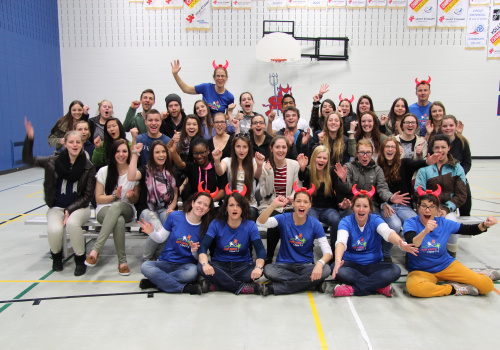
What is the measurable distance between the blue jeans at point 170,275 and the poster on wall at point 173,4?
26.7 feet

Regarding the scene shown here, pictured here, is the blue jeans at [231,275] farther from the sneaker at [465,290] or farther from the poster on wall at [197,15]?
the poster on wall at [197,15]

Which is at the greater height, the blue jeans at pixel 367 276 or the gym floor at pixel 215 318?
the blue jeans at pixel 367 276

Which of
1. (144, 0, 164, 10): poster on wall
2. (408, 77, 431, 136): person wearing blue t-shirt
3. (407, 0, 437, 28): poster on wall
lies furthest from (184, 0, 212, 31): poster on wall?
(408, 77, 431, 136): person wearing blue t-shirt

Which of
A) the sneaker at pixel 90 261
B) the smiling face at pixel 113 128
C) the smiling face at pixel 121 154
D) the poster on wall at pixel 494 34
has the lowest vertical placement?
the sneaker at pixel 90 261

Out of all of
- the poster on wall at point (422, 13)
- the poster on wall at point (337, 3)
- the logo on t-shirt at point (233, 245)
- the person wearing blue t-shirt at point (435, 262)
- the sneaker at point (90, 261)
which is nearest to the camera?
the person wearing blue t-shirt at point (435, 262)

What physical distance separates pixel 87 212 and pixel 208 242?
137 centimetres

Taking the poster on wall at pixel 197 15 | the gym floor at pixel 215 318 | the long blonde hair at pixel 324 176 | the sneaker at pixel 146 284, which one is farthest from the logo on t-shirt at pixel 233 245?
the poster on wall at pixel 197 15

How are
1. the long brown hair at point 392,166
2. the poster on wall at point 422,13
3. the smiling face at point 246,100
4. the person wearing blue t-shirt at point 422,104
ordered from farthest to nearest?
the poster on wall at point 422,13 < the person wearing blue t-shirt at point 422,104 < the smiling face at point 246,100 < the long brown hair at point 392,166

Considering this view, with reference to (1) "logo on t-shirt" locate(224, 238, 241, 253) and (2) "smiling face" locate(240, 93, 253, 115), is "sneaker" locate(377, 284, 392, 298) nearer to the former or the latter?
(1) "logo on t-shirt" locate(224, 238, 241, 253)

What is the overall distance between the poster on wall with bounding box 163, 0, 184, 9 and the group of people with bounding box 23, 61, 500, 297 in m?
5.59

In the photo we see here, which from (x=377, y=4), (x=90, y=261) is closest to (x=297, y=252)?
(x=90, y=261)

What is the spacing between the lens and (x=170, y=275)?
3.11 meters

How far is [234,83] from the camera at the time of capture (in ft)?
32.9

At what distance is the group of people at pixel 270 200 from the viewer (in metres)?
3.09
